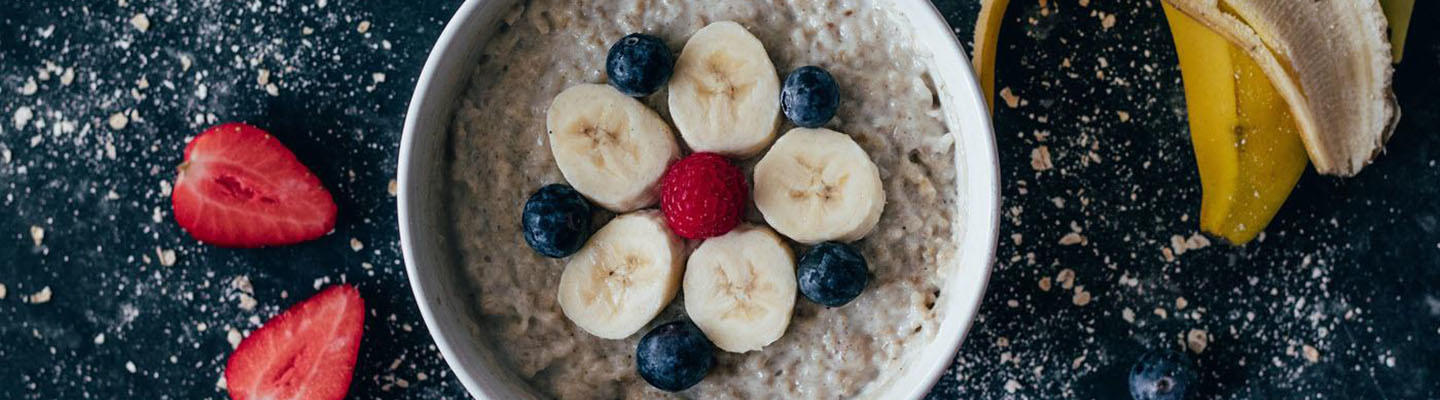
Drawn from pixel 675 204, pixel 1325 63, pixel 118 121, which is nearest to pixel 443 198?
pixel 675 204

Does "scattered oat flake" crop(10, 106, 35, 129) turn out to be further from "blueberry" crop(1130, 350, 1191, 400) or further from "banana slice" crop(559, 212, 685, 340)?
"blueberry" crop(1130, 350, 1191, 400)

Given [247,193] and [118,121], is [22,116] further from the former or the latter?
[247,193]

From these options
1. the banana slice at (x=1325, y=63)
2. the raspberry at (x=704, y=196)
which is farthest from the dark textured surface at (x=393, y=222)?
the raspberry at (x=704, y=196)

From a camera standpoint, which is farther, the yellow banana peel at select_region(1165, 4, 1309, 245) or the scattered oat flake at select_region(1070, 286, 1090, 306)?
the scattered oat flake at select_region(1070, 286, 1090, 306)

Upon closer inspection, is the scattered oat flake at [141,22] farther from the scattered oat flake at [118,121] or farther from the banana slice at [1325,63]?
the banana slice at [1325,63]

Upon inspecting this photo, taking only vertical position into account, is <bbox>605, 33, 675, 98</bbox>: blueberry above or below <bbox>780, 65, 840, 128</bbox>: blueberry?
above

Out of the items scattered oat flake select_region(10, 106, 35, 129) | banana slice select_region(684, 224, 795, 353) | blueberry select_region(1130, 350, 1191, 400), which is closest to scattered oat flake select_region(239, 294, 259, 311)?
scattered oat flake select_region(10, 106, 35, 129)

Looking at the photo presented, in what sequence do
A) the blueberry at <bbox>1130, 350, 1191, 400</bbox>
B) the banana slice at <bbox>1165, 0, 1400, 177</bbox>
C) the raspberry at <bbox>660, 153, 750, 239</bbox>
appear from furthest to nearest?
the blueberry at <bbox>1130, 350, 1191, 400</bbox>, the banana slice at <bbox>1165, 0, 1400, 177</bbox>, the raspberry at <bbox>660, 153, 750, 239</bbox>
